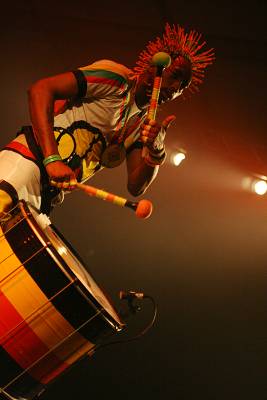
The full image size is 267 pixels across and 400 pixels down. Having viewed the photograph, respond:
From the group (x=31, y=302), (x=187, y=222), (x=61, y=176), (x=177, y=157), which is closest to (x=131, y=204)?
(x=61, y=176)

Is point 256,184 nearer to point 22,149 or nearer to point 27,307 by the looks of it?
point 22,149

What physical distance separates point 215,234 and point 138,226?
532 millimetres

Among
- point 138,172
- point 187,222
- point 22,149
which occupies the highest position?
point 22,149

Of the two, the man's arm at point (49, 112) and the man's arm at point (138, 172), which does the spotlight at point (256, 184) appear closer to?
the man's arm at point (138, 172)

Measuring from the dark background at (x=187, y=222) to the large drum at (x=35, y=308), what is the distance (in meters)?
1.41

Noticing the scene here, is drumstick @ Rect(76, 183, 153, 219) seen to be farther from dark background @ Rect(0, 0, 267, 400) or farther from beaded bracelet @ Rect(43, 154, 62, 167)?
dark background @ Rect(0, 0, 267, 400)

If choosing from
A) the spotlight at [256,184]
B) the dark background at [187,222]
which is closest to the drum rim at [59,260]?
the dark background at [187,222]

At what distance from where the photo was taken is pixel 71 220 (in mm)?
2438

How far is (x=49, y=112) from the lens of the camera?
1.05m

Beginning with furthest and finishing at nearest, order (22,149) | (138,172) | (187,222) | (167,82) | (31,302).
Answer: (187,222)
(138,172)
(167,82)
(22,149)
(31,302)

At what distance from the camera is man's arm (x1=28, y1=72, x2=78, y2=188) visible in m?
0.99

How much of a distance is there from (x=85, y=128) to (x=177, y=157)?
1.35 m

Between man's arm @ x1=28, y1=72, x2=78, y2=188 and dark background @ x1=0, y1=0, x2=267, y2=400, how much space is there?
3.41 feet

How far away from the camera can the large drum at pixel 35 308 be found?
2.85 feet
